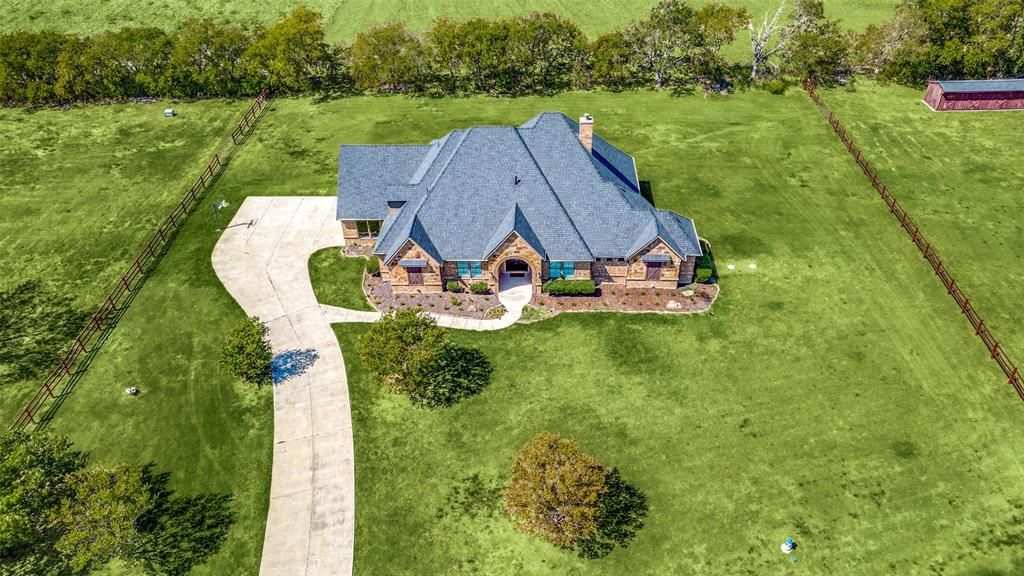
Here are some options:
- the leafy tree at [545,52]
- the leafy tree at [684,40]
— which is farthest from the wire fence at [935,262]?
the leafy tree at [545,52]

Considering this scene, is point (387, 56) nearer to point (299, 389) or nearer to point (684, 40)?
point (684, 40)

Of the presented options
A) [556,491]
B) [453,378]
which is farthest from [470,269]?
[556,491]

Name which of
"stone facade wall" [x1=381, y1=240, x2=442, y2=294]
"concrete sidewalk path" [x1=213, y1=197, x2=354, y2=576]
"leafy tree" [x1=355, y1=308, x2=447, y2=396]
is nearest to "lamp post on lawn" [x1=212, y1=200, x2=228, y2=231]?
"concrete sidewalk path" [x1=213, y1=197, x2=354, y2=576]

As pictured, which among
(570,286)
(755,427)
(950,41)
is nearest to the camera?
(755,427)

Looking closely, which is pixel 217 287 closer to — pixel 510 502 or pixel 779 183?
pixel 510 502

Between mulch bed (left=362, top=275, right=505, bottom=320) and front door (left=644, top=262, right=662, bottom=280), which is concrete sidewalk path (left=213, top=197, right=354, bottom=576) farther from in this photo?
front door (left=644, top=262, right=662, bottom=280)

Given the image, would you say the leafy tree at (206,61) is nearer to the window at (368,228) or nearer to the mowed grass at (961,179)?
the window at (368,228)
